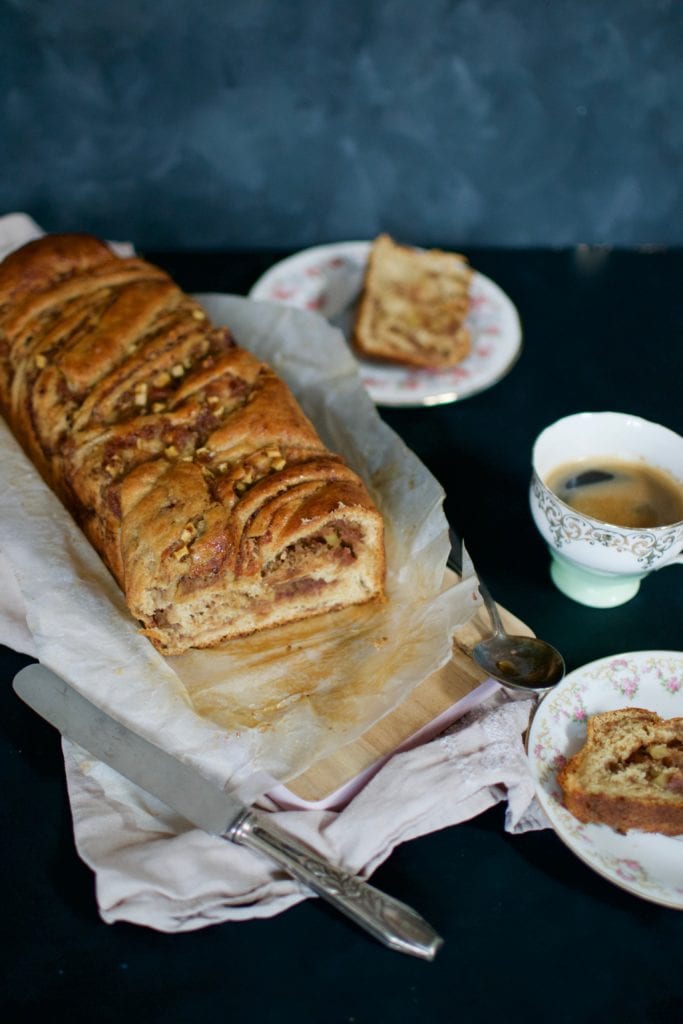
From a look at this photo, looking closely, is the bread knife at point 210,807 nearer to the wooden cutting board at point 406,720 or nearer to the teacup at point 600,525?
the wooden cutting board at point 406,720

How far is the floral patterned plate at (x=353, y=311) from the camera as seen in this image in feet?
9.70

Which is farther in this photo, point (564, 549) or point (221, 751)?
point (564, 549)

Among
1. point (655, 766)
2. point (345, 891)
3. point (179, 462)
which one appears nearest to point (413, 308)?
point (179, 462)

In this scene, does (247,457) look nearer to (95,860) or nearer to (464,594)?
(464,594)

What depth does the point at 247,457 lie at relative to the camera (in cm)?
232

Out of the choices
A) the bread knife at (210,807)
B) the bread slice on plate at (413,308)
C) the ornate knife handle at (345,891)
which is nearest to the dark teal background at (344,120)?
the bread slice on plate at (413,308)

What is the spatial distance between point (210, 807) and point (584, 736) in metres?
0.76

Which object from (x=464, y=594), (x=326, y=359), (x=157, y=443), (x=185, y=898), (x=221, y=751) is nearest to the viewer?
(x=185, y=898)

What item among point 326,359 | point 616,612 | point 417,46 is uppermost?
point 417,46

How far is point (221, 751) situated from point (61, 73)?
2255 mm

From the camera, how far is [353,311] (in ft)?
10.7

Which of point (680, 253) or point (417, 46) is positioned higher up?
point (417, 46)

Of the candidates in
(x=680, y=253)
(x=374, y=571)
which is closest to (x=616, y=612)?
(x=374, y=571)

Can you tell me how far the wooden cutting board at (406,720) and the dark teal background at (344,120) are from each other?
6.08 ft
